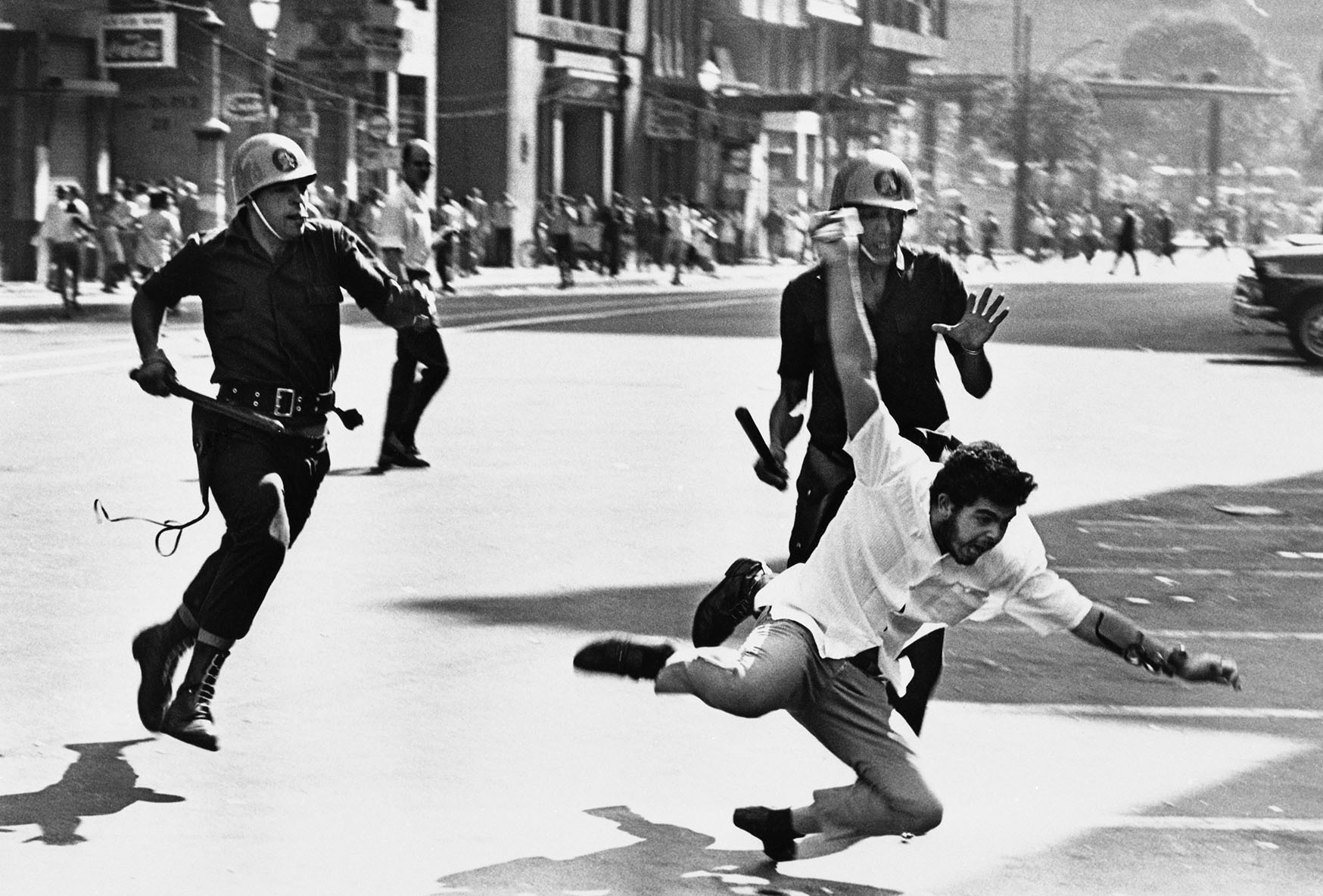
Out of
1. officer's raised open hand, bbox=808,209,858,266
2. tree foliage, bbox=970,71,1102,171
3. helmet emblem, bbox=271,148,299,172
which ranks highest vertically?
tree foliage, bbox=970,71,1102,171

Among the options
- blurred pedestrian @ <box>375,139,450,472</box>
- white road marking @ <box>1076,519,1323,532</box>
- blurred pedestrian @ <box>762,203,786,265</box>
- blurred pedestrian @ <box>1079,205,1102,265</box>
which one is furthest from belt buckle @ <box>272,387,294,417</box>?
blurred pedestrian @ <box>1079,205,1102,265</box>

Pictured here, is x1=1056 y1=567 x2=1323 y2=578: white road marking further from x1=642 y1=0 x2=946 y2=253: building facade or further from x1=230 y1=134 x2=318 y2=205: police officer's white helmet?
x1=642 y1=0 x2=946 y2=253: building facade

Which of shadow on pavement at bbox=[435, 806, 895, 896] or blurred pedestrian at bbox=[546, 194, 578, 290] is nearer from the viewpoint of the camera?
shadow on pavement at bbox=[435, 806, 895, 896]

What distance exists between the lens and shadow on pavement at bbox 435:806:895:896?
5137mm

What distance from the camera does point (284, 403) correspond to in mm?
6637

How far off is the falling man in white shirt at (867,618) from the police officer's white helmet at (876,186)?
65cm

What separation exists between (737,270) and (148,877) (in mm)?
49281

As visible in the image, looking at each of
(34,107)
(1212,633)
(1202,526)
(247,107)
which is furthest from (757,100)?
(1212,633)

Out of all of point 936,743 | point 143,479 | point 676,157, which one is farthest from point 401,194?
point 676,157

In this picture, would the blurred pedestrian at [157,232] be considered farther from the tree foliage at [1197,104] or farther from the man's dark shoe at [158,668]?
the tree foliage at [1197,104]

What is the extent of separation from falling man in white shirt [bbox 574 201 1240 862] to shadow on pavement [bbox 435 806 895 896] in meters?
0.12

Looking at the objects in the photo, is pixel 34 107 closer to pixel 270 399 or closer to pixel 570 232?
pixel 570 232

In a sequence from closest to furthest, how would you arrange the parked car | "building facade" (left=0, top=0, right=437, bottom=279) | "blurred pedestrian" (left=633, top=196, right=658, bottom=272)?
the parked car, "building facade" (left=0, top=0, right=437, bottom=279), "blurred pedestrian" (left=633, top=196, right=658, bottom=272)

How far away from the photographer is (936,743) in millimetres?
6691
